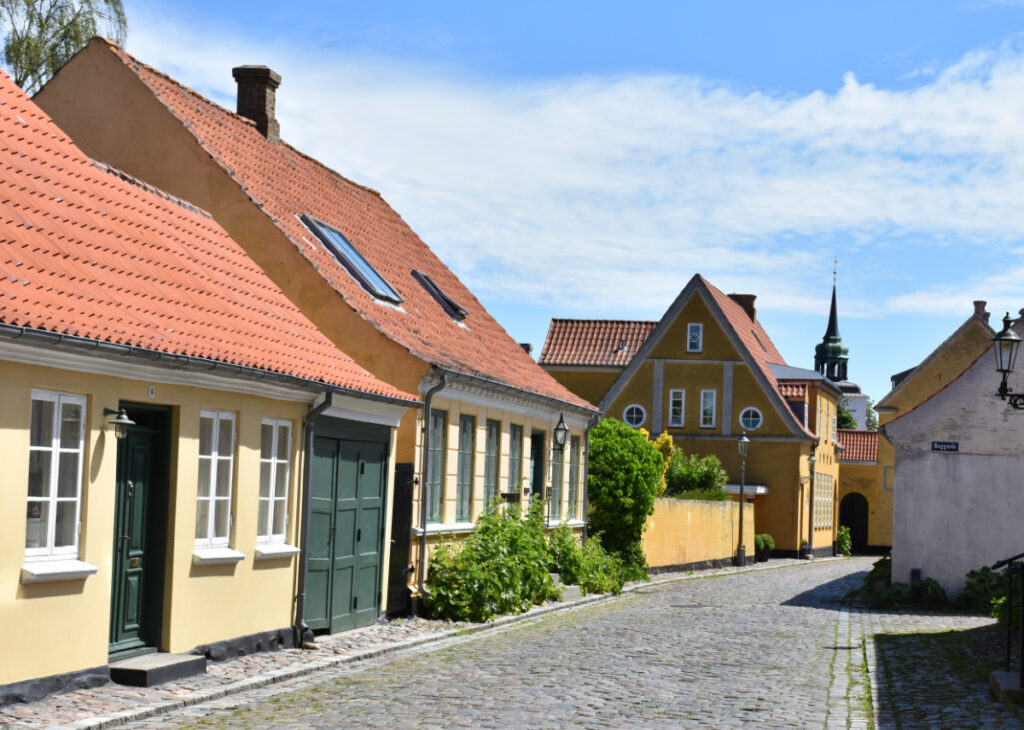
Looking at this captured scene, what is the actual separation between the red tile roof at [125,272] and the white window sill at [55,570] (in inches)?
64.6

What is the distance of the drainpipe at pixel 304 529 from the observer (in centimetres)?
1367

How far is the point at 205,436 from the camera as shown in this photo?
12062mm

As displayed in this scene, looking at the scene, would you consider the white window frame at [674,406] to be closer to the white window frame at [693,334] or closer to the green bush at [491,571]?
the white window frame at [693,334]

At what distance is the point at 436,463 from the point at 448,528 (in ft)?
3.08

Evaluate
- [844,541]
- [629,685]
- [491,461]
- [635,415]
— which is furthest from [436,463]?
[844,541]

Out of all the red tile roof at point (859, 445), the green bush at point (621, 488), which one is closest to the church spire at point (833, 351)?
the red tile roof at point (859, 445)

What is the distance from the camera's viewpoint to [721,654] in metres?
14.7

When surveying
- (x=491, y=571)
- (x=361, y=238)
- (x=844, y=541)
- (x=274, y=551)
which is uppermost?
(x=361, y=238)

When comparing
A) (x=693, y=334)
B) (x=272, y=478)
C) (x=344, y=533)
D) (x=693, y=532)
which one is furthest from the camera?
(x=693, y=334)

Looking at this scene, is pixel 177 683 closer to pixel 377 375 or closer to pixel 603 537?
pixel 377 375

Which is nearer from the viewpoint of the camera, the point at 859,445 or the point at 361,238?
the point at 361,238

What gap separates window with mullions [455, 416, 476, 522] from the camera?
19.2 m

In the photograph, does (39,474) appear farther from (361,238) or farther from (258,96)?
(258,96)

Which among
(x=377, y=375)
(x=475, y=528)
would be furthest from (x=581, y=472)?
(x=377, y=375)
